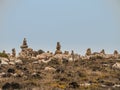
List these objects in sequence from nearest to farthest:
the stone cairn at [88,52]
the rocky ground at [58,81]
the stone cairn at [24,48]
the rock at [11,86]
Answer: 1. the rock at [11,86]
2. the rocky ground at [58,81]
3. the stone cairn at [24,48]
4. the stone cairn at [88,52]

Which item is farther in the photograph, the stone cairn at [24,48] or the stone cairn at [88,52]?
the stone cairn at [88,52]

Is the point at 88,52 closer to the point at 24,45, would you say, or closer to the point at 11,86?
the point at 24,45

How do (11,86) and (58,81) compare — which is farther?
(58,81)

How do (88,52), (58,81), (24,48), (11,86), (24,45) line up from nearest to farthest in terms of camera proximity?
(11,86)
(58,81)
(24,45)
(24,48)
(88,52)

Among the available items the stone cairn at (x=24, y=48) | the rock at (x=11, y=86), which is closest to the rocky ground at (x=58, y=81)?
the rock at (x=11, y=86)

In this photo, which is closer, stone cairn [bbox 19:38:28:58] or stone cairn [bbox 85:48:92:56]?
stone cairn [bbox 19:38:28:58]

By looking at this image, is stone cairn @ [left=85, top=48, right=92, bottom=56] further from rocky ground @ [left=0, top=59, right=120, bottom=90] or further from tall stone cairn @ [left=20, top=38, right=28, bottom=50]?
rocky ground @ [left=0, top=59, right=120, bottom=90]

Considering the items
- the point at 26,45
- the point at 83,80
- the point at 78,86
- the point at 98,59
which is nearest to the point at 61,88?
the point at 78,86

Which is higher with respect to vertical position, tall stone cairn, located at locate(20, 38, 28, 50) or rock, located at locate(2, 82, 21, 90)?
tall stone cairn, located at locate(20, 38, 28, 50)

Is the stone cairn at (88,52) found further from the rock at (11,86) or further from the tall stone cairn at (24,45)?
the rock at (11,86)

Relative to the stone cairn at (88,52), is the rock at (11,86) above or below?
below

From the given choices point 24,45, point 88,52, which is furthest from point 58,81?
point 88,52

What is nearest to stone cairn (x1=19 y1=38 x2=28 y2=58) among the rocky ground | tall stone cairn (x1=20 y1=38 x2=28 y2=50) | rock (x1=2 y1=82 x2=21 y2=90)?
tall stone cairn (x1=20 y1=38 x2=28 y2=50)

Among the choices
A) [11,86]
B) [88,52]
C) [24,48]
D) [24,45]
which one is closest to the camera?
[11,86]
